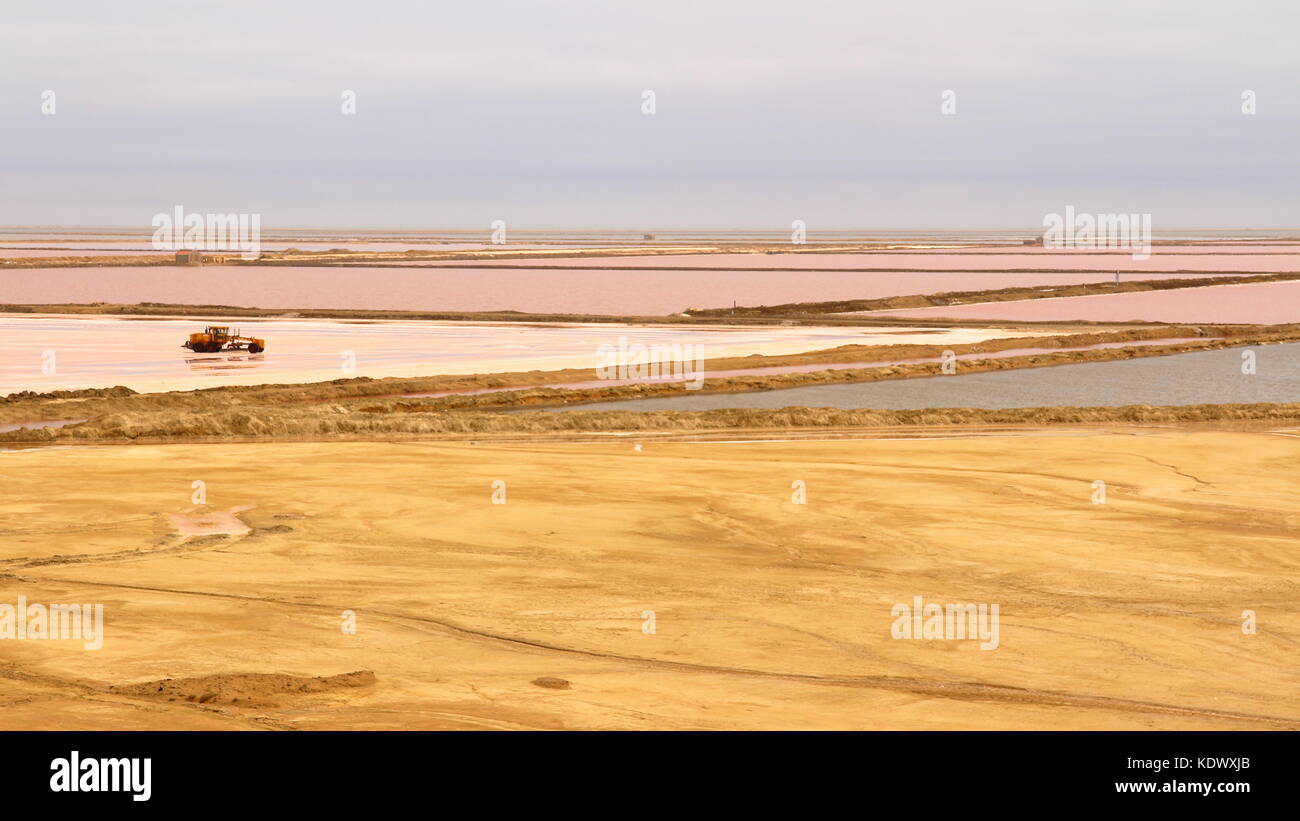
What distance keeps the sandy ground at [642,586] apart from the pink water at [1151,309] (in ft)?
187

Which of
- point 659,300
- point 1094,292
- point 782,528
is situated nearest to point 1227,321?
point 1094,292

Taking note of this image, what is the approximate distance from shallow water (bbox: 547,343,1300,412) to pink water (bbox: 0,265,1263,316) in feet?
121

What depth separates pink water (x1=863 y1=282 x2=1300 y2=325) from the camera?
287 feet

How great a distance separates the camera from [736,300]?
10712cm

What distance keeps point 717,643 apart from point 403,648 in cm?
364

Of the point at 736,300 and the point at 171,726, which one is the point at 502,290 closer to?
the point at 736,300

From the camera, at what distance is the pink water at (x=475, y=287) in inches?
3974

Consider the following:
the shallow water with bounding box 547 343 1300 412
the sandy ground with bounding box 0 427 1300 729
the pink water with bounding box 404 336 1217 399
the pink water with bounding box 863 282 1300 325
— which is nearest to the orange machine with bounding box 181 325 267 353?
the pink water with bounding box 404 336 1217 399

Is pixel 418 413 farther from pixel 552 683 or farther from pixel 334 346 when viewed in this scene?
pixel 552 683

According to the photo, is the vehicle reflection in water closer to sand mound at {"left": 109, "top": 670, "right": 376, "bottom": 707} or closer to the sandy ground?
the sandy ground

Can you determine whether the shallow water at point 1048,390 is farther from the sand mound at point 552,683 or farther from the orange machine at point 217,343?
the sand mound at point 552,683

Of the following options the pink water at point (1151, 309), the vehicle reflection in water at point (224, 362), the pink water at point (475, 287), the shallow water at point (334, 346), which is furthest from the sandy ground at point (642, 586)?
the pink water at point (475, 287)

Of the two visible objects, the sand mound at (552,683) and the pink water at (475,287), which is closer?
the sand mound at (552,683)

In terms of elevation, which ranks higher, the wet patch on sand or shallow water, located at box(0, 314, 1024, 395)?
shallow water, located at box(0, 314, 1024, 395)
